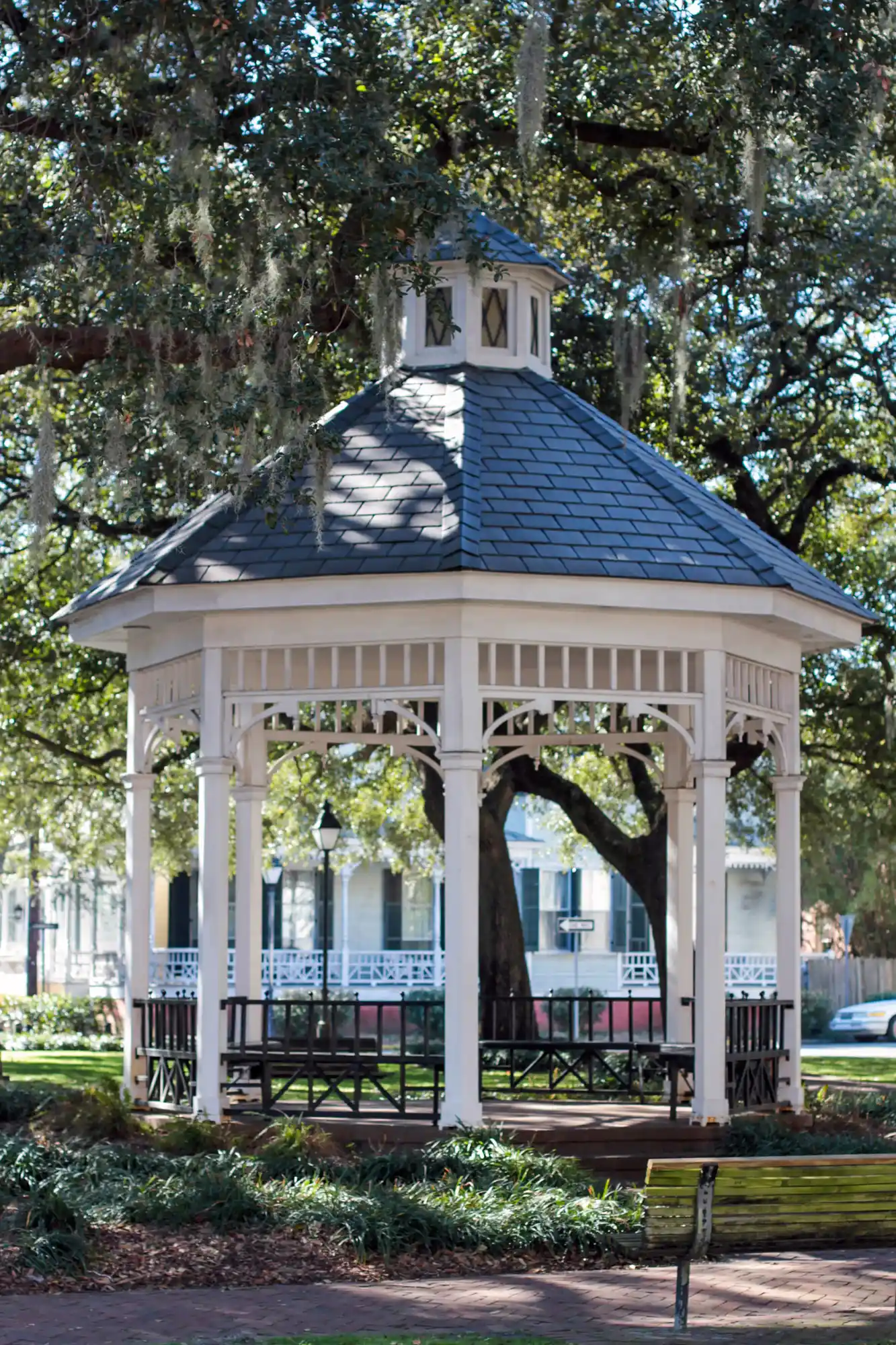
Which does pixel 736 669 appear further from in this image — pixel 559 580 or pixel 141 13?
pixel 141 13

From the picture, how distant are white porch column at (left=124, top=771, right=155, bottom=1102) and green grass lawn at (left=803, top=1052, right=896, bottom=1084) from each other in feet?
39.5

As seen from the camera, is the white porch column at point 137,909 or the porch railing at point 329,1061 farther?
the white porch column at point 137,909

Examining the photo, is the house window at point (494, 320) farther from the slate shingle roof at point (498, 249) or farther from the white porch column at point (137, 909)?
the white porch column at point (137, 909)

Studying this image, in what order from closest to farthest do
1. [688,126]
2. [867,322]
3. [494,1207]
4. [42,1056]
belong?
[494,1207] → [688,126] → [867,322] → [42,1056]

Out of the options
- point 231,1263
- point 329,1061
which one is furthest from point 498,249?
point 231,1263

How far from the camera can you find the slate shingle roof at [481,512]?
13898 mm

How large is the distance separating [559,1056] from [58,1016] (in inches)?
806

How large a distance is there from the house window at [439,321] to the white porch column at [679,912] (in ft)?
15.7

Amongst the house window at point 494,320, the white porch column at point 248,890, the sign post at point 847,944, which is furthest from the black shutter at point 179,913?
the house window at point 494,320

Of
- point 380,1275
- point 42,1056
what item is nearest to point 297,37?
point 380,1275

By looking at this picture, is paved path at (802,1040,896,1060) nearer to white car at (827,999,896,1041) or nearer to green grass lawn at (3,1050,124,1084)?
white car at (827,999,896,1041)

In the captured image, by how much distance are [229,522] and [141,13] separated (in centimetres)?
402

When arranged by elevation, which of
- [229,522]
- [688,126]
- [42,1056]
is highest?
[688,126]

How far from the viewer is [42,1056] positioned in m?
29.5
